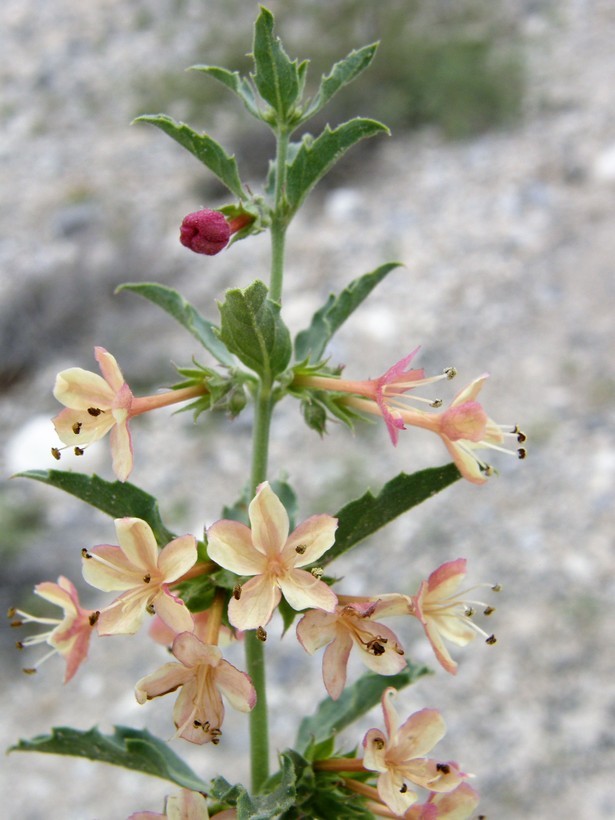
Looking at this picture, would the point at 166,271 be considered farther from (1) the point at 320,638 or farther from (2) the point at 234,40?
(1) the point at 320,638

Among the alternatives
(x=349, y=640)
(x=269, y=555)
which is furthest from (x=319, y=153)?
(x=349, y=640)

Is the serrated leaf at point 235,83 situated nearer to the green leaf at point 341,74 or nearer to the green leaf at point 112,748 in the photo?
the green leaf at point 341,74

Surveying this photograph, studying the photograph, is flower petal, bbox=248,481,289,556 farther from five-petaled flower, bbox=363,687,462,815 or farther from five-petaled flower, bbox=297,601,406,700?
five-petaled flower, bbox=363,687,462,815

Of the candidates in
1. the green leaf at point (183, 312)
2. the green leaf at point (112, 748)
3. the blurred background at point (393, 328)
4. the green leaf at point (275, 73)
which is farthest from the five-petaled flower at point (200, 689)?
the blurred background at point (393, 328)

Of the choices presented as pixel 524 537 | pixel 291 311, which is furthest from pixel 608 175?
pixel 524 537

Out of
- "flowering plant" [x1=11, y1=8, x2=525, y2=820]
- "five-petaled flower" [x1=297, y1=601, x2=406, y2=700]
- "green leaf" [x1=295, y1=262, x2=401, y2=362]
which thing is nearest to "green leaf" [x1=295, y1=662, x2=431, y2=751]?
"flowering plant" [x1=11, y1=8, x2=525, y2=820]

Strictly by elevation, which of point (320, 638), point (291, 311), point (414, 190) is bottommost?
point (320, 638)
